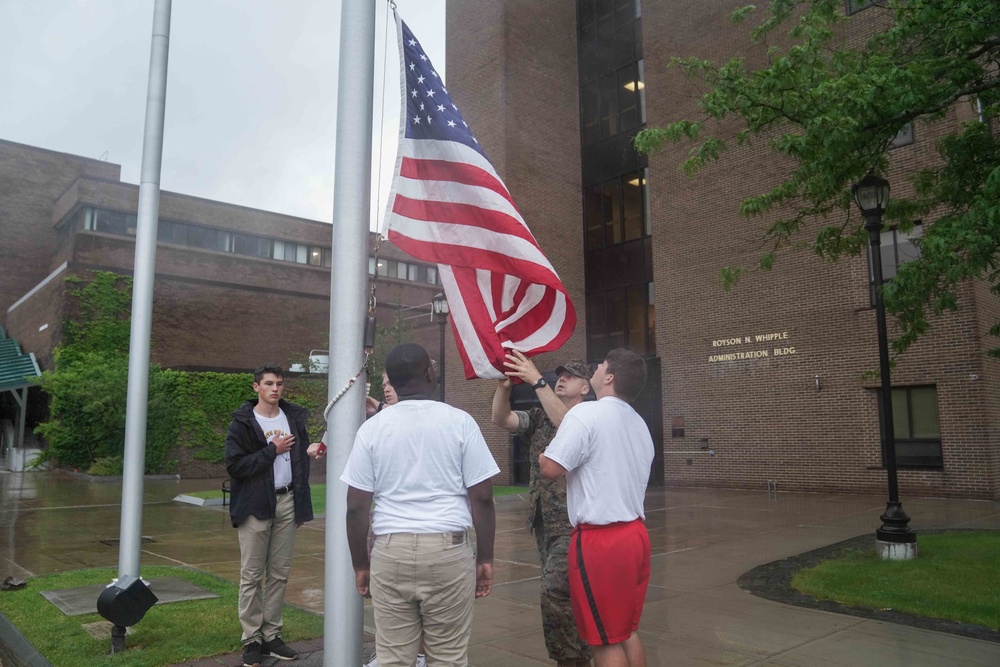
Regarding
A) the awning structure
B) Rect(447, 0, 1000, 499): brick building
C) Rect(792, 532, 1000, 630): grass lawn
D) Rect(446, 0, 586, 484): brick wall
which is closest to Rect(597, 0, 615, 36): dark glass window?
Rect(447, 0, 1000, 499): brick building

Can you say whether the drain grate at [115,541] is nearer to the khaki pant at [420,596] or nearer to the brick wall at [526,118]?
the khaki pant at [420,596]

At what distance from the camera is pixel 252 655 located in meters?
4.80

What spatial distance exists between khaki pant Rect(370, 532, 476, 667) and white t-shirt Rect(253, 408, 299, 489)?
2.20 m

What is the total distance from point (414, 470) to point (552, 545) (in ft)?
4.83

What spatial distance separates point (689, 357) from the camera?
21.1 meters

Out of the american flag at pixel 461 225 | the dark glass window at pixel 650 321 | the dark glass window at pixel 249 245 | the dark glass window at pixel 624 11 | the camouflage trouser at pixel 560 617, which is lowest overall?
the camouflage trouser at pixel 560 617

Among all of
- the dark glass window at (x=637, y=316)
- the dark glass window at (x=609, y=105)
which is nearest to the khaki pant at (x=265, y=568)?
the dark glass window at (x=637, y=316)

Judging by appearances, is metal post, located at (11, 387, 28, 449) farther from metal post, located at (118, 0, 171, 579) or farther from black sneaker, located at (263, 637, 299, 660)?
black sneaker, located at (263, 637, 299, 660)

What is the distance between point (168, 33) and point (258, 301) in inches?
1098

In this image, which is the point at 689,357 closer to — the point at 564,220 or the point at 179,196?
the point at 564,220

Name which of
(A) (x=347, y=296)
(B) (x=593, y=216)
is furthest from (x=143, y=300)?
(B) (x=593, y=216)

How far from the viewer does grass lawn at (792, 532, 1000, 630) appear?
6.36 meters

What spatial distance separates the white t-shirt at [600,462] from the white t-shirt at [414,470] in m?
0.49

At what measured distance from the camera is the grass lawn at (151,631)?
4953 millimetres
